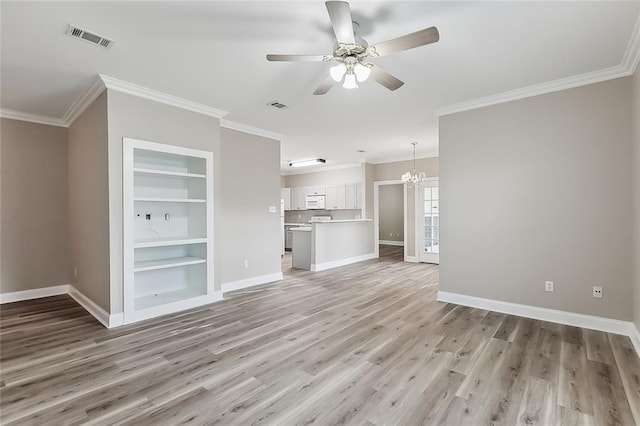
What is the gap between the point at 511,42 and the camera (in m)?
2.64

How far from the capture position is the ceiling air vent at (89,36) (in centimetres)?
248

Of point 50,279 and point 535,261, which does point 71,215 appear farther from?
point 535,261

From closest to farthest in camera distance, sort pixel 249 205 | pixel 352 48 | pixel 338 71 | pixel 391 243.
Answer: pixel 352 48
pixel 338 71
pixel 249 205
pixel 391 243

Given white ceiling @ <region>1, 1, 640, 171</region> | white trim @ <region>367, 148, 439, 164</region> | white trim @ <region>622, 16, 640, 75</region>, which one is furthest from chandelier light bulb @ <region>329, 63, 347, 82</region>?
white trim @ <region>367, 148, 439, 164</region>

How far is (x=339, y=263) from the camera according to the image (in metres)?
7.37

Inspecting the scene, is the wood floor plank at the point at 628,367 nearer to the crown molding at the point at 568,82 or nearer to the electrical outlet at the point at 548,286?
the electrical outlet at the point at 548,286

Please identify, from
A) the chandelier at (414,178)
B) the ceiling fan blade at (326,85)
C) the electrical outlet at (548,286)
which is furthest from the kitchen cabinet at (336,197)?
the ceiling fan blade at (326,85)

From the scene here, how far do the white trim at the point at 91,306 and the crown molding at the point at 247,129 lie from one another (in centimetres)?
312

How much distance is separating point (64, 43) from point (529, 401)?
4.74 metres

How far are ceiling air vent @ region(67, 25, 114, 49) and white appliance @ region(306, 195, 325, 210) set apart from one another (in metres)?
7.10

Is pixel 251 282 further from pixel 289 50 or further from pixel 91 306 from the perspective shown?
pixel 289 50

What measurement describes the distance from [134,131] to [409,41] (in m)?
3.26

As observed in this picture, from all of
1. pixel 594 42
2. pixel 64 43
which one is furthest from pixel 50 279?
pixel 594 42

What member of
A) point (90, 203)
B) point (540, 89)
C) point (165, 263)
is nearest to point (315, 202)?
point (165, 263)
